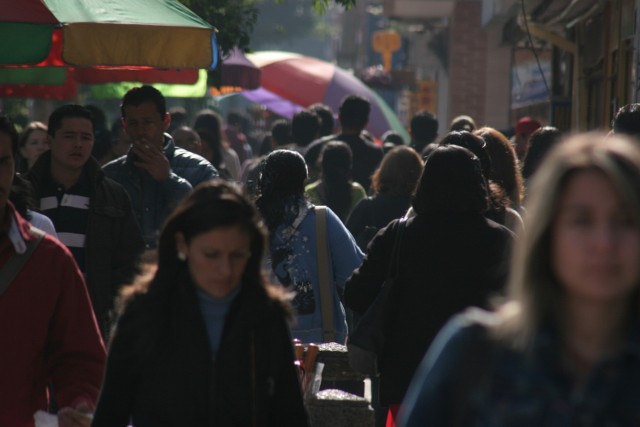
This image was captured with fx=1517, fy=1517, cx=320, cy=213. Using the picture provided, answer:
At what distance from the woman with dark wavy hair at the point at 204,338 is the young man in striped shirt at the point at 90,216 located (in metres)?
2.62

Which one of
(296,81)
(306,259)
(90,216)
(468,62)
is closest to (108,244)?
(90,216)

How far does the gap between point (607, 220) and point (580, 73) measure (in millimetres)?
14737

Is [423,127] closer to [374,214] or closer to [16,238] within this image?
[374,214]

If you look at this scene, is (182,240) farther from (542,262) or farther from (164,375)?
(542,262)

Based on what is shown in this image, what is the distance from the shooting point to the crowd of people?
8.67 feet

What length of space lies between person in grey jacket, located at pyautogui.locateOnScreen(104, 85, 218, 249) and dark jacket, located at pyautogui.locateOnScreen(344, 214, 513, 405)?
1.87 m

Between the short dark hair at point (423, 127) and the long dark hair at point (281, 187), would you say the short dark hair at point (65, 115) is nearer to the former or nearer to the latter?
the long dark hair at point (281, 187)

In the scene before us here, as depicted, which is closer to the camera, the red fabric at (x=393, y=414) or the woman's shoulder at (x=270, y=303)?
the woman's shoulder at (x=270, y=303)

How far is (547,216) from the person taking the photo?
265 cm

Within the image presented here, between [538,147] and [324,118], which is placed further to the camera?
[324,118]

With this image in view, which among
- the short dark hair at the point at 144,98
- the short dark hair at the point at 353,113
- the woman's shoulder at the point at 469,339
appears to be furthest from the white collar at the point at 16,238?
the short dark hair at the point at 353,113

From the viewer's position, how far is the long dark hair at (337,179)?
9.90 m

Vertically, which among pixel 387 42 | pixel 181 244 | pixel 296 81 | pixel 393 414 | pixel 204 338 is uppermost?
pixel 387 42

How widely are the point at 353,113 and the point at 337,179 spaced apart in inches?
83.2
